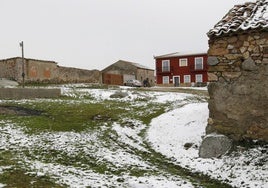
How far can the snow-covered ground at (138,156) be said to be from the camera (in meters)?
7.59

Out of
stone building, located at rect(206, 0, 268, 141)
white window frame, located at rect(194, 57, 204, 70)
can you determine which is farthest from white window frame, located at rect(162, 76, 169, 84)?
stone building, located at rect(206, 0, 268, 141)

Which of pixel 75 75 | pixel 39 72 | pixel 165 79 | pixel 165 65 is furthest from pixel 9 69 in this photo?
pixel 165 79

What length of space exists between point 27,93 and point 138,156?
14.1 meters

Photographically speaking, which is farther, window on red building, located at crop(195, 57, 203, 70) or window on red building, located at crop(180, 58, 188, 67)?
window on red building, located at crop(180, 58, 188, 67)

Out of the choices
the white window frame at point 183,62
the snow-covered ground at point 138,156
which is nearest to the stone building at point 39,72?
the white window frame at point 183,62

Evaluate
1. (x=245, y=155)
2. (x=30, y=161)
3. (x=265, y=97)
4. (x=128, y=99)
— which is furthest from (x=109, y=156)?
(x=128, y=99)

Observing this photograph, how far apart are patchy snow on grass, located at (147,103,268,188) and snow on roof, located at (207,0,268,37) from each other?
11.6 feet

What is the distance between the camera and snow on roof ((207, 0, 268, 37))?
32.2ft

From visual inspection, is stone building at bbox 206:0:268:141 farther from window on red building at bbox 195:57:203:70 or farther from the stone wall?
window on red building at bbox 195:57:203:70

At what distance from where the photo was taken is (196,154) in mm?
9883

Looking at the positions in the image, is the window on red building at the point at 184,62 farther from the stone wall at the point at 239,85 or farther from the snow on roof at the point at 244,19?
the stone wall at the point at 239,85

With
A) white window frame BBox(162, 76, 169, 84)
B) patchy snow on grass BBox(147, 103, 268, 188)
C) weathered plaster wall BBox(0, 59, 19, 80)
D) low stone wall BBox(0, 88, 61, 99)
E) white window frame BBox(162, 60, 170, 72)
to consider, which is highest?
white window frame BBox(162, 60, 170, 72)

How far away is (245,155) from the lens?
8961 millimetres

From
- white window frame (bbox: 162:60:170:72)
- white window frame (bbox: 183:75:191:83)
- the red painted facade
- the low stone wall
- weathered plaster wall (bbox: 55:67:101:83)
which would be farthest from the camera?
white window frame (bbox: 162:60:170:72)
